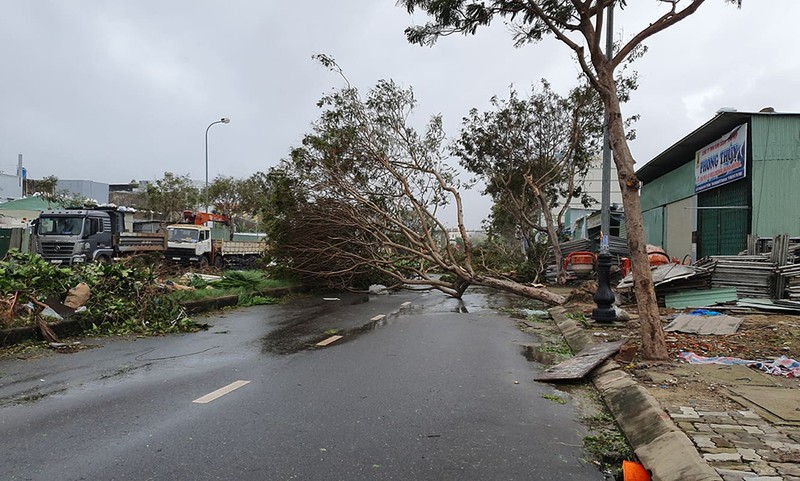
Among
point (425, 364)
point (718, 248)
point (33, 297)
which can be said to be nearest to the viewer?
point (425, 364)

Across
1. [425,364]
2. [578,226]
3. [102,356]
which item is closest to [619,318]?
[425,364]

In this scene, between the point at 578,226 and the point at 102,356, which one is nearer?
the point at 102,356

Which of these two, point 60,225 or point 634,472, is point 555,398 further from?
point 60,225

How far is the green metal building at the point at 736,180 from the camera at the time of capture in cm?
1480

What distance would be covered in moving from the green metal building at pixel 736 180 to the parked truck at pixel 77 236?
21539 mm

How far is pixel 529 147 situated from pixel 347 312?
1519cm

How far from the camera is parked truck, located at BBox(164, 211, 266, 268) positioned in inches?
1051

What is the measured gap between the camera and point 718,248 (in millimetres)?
17500

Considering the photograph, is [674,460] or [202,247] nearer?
[674,460]

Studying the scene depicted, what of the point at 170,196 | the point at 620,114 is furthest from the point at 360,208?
the point at 170,196

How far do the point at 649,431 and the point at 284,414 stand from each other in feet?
10.1

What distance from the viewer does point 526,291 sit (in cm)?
1579

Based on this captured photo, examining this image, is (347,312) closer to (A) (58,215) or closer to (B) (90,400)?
(B) (90,400)

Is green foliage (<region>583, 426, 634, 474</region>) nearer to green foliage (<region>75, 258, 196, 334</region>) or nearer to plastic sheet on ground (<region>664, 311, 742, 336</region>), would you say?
plastic sheet on ground (<region>664, 311, 742, 336</region>)
